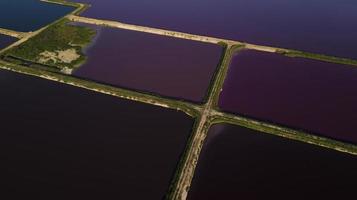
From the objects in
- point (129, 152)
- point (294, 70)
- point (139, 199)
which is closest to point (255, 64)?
point (294, 70)

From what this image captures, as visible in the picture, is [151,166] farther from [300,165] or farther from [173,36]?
[173,36]

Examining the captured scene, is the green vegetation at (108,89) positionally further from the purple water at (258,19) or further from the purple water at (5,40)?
the purple water at (258,19)

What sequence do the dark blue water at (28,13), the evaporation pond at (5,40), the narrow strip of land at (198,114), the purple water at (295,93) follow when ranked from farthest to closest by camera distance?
the dark blue water at (28,13) < the evaporation pond at (5,40) < the purple water at (295,93) < the narrow strip of land at (198,114)

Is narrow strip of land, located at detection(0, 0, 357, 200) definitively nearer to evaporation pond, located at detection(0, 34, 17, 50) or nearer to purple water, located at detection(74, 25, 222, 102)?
evaporation pond, located at detection(0, 34, 17, 50)

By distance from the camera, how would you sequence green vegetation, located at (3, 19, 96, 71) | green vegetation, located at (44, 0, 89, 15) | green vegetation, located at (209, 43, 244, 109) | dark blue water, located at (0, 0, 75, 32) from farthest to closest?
green vegetation, located at (44, 0, 89, 15), dark blue water, located at (0, 0, 75, 32), green vegetation, located at (3, 19, 96, 71), green vegetation, located at (209, 43, 244, 109)

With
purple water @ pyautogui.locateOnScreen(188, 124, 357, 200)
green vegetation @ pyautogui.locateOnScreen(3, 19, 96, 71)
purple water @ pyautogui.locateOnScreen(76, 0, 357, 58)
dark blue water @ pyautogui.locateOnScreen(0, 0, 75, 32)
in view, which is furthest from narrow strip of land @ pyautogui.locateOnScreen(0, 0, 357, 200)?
dark blue water @ pyautogui.locateOnScreen(0, 0, 75, 32)

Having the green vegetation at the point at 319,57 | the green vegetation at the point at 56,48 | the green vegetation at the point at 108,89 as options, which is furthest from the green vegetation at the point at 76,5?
the green vegetation at the point at 319,57
